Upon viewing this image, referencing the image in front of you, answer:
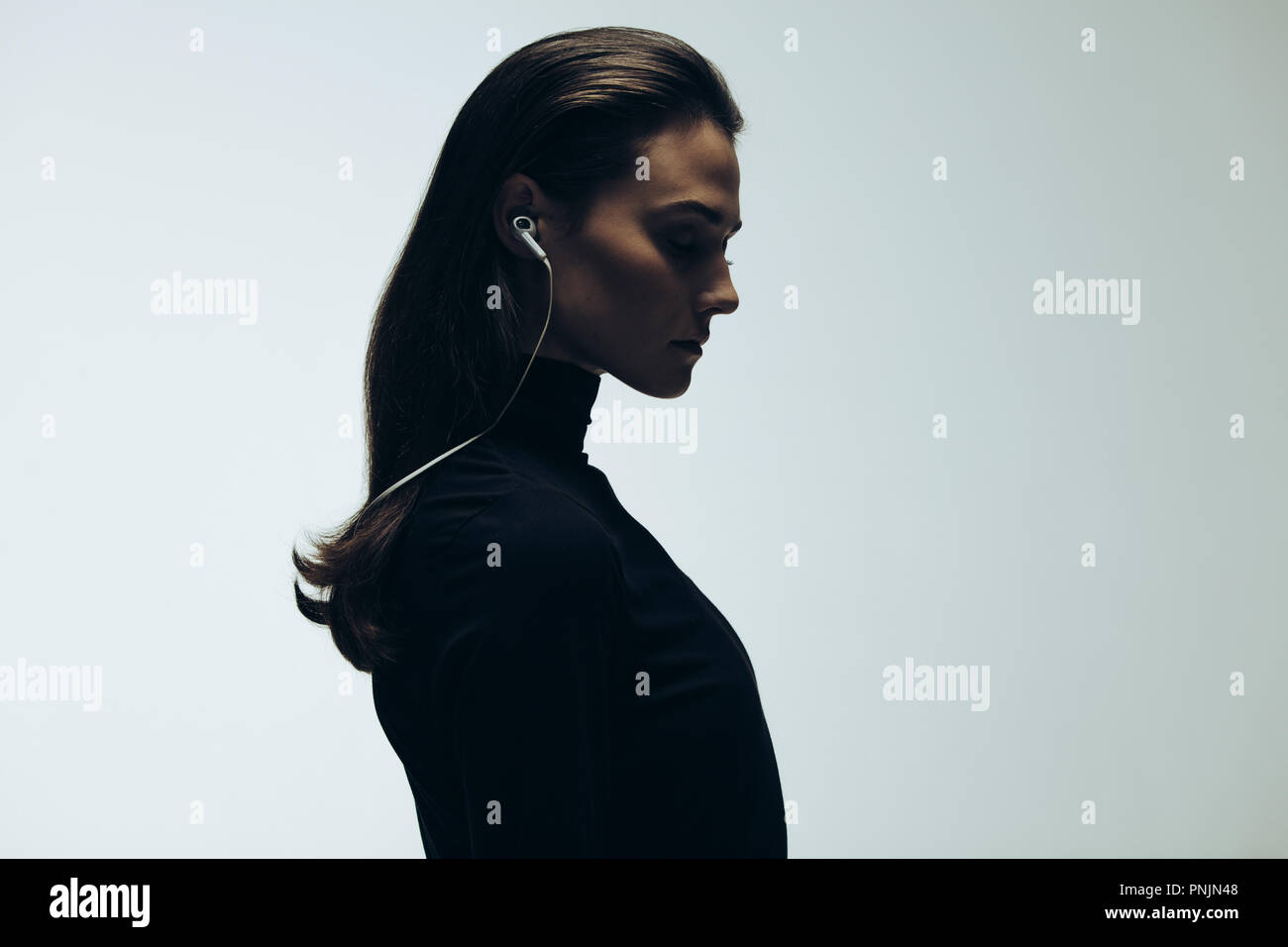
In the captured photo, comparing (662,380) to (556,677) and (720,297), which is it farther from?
(556,677)

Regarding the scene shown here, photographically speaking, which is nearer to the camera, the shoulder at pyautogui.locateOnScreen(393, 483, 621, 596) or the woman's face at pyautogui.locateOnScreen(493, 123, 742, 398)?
the shoulder at pyautogui.locateOnScreen(393, 483, 621, 596)

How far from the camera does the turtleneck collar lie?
90 centimetres

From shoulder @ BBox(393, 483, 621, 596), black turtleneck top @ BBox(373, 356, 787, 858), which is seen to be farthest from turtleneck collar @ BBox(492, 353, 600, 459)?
shoulder @ BBox(393, 483, 621, 596)

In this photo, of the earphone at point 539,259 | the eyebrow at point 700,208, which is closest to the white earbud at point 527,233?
the earphone at point 539,259

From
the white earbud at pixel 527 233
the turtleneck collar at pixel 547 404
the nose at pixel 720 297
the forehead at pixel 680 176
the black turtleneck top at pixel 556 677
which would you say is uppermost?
the forehead at pixel 680 176

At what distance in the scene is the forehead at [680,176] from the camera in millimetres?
857

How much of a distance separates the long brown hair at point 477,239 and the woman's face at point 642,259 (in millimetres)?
15

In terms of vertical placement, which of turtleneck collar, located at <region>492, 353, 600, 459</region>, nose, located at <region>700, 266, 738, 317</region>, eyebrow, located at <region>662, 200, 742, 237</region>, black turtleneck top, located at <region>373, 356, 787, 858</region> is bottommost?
black turtleneck top, located at <region>373, 356, 787, 858</region>

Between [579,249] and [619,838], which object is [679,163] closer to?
[579,249]

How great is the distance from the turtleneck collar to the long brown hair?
2 cm

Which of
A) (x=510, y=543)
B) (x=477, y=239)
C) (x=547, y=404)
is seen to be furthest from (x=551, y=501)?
(x=477, y=239)

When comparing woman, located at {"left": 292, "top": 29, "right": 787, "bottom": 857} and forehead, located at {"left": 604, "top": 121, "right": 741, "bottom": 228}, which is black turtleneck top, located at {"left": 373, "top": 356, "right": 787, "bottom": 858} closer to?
woman, located at {"left": 292, "top": 29, "right": 787, "bottom": 857}

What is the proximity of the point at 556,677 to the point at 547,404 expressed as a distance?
27 cm

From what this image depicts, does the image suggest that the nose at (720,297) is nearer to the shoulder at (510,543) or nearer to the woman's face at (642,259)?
the woman's face at (642,259)
